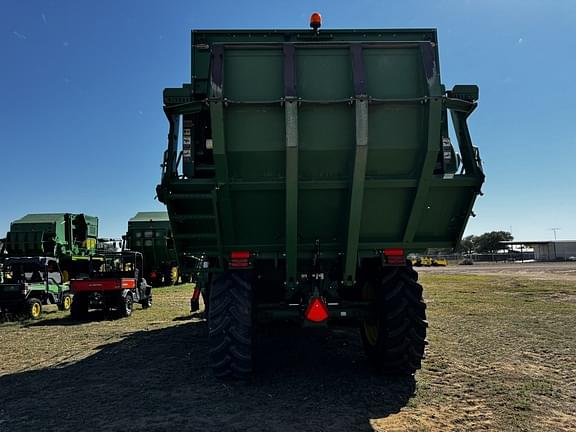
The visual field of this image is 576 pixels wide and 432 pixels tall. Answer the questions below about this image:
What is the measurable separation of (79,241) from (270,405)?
22324 millimetres

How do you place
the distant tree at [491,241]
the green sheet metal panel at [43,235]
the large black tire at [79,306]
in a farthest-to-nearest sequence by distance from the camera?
1. the distant tree at [491,241]
2. the green sheet metal panel at [43,235]
3. the large black tire at [79,306]

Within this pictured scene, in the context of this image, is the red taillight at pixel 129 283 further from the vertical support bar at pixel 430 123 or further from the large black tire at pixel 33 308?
the vertical support bar at pixel 430 123

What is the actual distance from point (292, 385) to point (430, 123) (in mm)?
3630

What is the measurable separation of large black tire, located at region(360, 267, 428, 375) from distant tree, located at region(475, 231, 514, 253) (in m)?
113

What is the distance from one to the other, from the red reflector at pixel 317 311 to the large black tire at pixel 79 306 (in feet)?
33.0

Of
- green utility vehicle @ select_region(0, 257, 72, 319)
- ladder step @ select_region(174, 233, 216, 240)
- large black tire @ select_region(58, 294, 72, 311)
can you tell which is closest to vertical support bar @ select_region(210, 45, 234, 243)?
ladder step @ select_region(174, 233, 216, 240)

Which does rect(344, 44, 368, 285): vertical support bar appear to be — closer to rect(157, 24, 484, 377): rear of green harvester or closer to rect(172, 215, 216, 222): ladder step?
rect(157, 24, 484, 377): rear of green harvester

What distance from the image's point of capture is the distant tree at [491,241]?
362 feet

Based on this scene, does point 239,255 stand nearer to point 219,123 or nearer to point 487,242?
point 219,123

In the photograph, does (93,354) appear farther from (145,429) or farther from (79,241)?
(79,241)

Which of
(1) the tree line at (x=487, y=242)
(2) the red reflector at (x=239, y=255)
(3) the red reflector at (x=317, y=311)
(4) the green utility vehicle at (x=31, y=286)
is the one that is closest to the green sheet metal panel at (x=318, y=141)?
(2) the red reflector at (x=239, y=255)

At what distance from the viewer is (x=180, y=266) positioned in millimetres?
6367

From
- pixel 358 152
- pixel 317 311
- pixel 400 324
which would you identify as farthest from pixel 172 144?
pixel 400 324

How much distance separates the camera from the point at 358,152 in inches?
Answer: 207
